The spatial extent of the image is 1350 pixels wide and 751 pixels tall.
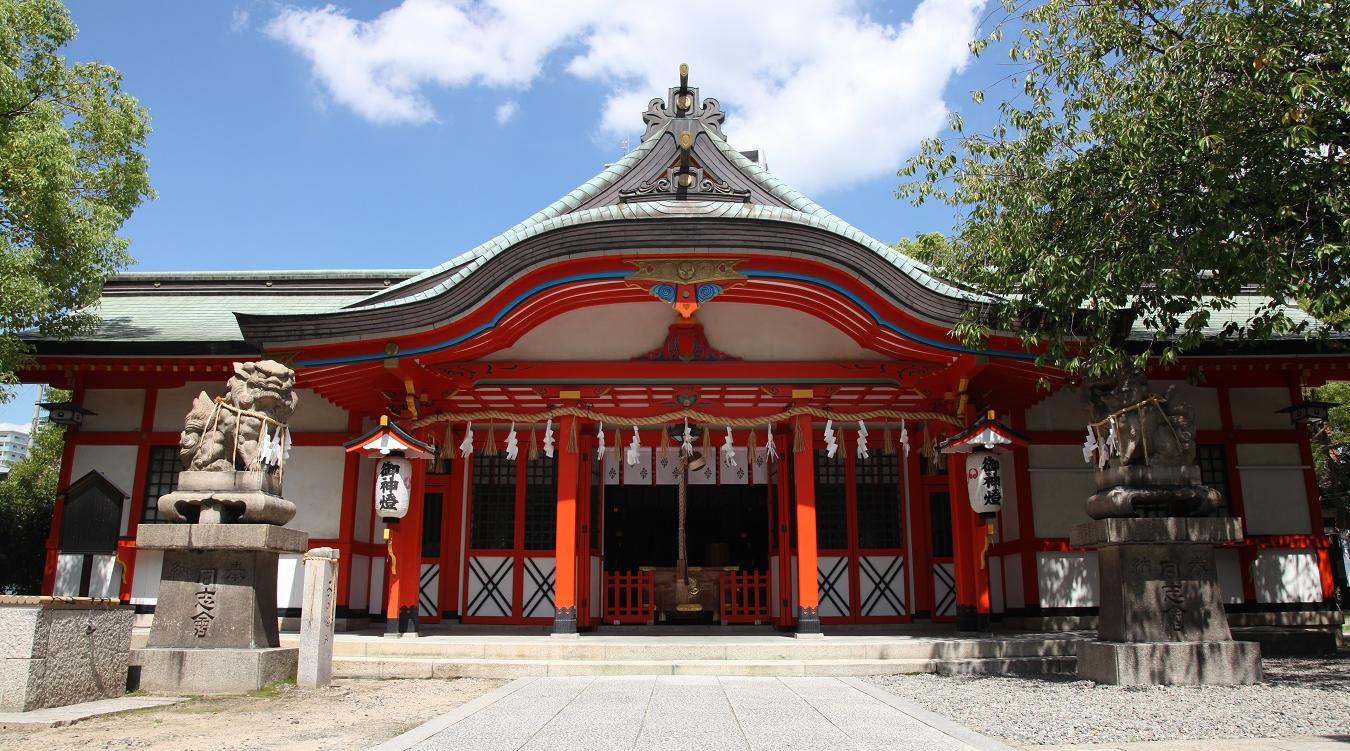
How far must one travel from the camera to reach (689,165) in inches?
440

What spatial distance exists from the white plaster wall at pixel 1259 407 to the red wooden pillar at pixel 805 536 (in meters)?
6.08

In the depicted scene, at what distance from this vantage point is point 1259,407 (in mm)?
12414

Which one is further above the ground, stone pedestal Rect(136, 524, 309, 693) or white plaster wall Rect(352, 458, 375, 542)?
white plaster wall Rect(352, 458, 375, 542)

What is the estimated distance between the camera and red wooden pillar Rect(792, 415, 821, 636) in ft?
35.0

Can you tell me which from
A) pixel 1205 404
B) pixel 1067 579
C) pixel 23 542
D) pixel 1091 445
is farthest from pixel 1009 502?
pixel 23 542

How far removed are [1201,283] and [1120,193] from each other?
3.48ft

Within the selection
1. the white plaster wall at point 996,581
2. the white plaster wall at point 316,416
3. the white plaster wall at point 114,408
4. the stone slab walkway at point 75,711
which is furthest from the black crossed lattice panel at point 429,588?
the white plaster wall at point 996,581

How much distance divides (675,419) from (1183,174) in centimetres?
665

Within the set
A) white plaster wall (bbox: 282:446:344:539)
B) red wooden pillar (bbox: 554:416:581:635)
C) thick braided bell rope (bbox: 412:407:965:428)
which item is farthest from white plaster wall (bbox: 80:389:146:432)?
red wooden pillar (bbox: 554:416:581:635)

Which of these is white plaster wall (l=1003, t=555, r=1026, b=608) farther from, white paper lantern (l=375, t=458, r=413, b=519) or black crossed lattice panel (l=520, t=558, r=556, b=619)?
white paper lantern (l=375, t=458, r=413, b=519)

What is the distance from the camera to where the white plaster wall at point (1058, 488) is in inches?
472

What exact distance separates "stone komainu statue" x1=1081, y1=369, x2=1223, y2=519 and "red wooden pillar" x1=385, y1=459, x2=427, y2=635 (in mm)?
7719

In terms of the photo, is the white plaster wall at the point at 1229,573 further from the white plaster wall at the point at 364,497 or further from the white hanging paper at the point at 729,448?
the white plaster wall at the point at 364,497

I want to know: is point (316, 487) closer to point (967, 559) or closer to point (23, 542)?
point (23, 542)
